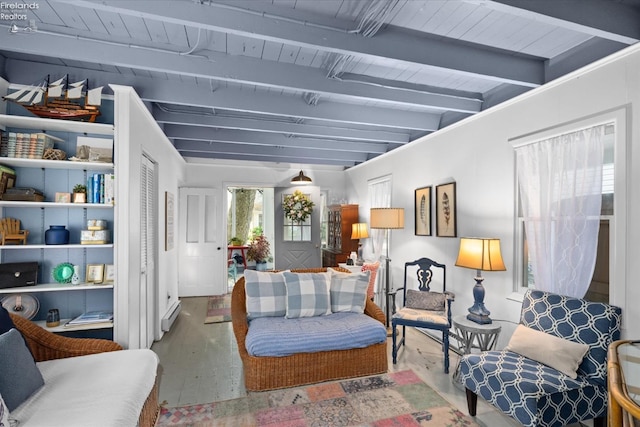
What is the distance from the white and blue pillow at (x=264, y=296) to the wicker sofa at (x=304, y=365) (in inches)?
5.4

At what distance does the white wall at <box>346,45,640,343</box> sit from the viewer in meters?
2.04

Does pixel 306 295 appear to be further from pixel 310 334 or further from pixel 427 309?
pixel 427 309

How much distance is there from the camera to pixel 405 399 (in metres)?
2.56

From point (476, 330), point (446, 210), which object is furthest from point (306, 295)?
point (446, 210)

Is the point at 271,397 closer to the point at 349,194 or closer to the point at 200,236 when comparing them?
the point at 200,236

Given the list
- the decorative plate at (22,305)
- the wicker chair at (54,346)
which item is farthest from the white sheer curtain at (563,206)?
the decorative plate at (22,305)

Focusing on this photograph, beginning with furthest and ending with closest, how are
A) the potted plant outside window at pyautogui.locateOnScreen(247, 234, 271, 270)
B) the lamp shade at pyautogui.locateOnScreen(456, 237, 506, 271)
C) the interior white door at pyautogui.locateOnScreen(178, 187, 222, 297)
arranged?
the potted plant outside window at pyautogui.locateOnScreen(247, 234, 271, 270), the interior white door at pyautogui.locateOnScreen(178, 187, 222, 297), the lamp shade at pyautogui.locateOnScreen(456, 237, 506, 271)

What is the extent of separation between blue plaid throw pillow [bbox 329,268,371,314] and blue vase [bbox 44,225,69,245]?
233 cm

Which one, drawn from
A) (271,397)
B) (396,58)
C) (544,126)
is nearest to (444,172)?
(544,126)

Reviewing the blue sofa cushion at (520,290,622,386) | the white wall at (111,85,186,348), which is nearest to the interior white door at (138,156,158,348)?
the white wall at (111,85,186,348)

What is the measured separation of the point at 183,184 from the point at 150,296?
2.84 meters

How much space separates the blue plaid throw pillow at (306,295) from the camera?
3.12 m

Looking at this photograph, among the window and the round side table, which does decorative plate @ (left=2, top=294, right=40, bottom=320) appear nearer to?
the round side table

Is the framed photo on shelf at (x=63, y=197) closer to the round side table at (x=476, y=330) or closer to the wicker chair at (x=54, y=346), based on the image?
the wicker chair at (x=54, y=346)
